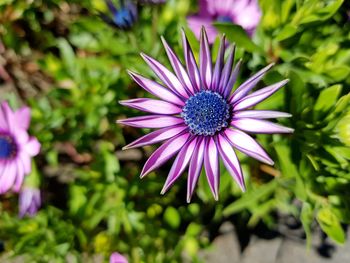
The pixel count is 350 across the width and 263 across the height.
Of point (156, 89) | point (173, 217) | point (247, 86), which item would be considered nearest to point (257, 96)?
point (247, 86)

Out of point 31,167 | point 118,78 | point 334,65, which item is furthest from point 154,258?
point 334,65

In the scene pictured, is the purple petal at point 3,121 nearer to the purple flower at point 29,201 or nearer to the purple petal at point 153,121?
the purple flower at point 29,201

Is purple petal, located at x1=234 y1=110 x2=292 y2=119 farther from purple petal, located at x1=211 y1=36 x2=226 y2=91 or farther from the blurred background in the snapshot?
the blurred background

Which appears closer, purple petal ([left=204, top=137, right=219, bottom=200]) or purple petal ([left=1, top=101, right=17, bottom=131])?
purple petal ([left=204, top=137, right=219, bottom=200])

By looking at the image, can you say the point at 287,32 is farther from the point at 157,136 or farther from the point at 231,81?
the point at 157,136

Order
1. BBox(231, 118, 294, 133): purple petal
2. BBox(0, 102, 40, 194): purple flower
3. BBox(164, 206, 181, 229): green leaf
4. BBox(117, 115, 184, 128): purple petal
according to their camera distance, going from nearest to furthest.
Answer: BBox(231, 118, 294, 133): purple petal
BBox(117, 115, 184, 128): purple petal
BBox(0, 102, 40, 194): purple flower
BBox(164, 206, 181, 229): green leaf

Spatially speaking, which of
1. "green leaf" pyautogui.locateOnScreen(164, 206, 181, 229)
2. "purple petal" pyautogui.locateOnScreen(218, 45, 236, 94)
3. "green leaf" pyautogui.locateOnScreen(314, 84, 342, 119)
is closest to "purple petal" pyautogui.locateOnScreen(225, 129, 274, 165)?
"purple petal" pyautogui.locateOnScreen(218, 45, 236, 94)

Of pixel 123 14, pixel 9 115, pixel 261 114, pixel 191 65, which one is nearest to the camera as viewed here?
pixel 261 114
